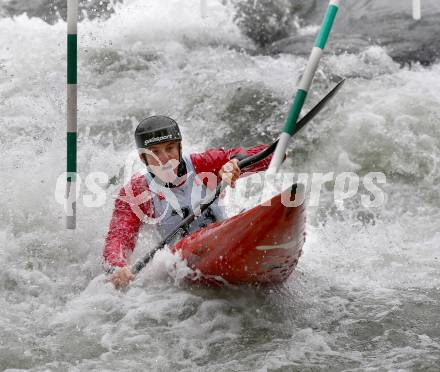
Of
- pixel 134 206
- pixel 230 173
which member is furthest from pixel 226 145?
pixel 230 173

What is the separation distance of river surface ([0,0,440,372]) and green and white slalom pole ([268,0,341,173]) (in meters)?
0.87

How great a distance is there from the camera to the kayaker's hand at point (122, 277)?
4.18 metres

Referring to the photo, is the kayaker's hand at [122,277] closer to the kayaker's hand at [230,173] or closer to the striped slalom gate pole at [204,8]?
Result: the kayaker's hand at [230,173]

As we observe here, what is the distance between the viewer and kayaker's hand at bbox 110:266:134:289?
165 inches

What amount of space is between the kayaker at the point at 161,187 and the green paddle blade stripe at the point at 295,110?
418 mm

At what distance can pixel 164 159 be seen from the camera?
14.5ft

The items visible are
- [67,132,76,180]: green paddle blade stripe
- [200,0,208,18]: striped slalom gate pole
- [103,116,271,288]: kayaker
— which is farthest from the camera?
[200,0,208,18]: striped slalom gate pole

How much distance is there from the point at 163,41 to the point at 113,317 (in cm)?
586

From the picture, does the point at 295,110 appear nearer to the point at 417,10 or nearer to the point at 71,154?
the point at 71,154

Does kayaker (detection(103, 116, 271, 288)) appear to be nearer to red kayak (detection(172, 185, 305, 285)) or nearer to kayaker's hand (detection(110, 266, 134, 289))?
kayaker's hand (detection(110, 266, 134, 289))

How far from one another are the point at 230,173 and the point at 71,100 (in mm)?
1158

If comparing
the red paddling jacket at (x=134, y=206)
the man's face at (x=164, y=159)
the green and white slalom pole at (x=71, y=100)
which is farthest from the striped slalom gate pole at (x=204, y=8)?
the man's face at (x=164, y=159)

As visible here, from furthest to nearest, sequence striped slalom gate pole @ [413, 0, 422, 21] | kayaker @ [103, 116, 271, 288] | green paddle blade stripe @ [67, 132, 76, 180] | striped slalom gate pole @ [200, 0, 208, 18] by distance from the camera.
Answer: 1. striped slalom gate pole @ [200, 0, 208, 18]
2. striped slalom gate pole @ [413, 0, 422, 21]
3. green paddle blade stripe @ [67, 132, 76, 180]
4. kayaker @ [103, 116, 271, 288]

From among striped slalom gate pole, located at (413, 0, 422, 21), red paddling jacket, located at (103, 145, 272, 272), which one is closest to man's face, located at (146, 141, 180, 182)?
red paddling jacket, located at (103, 145, 272, 272)
